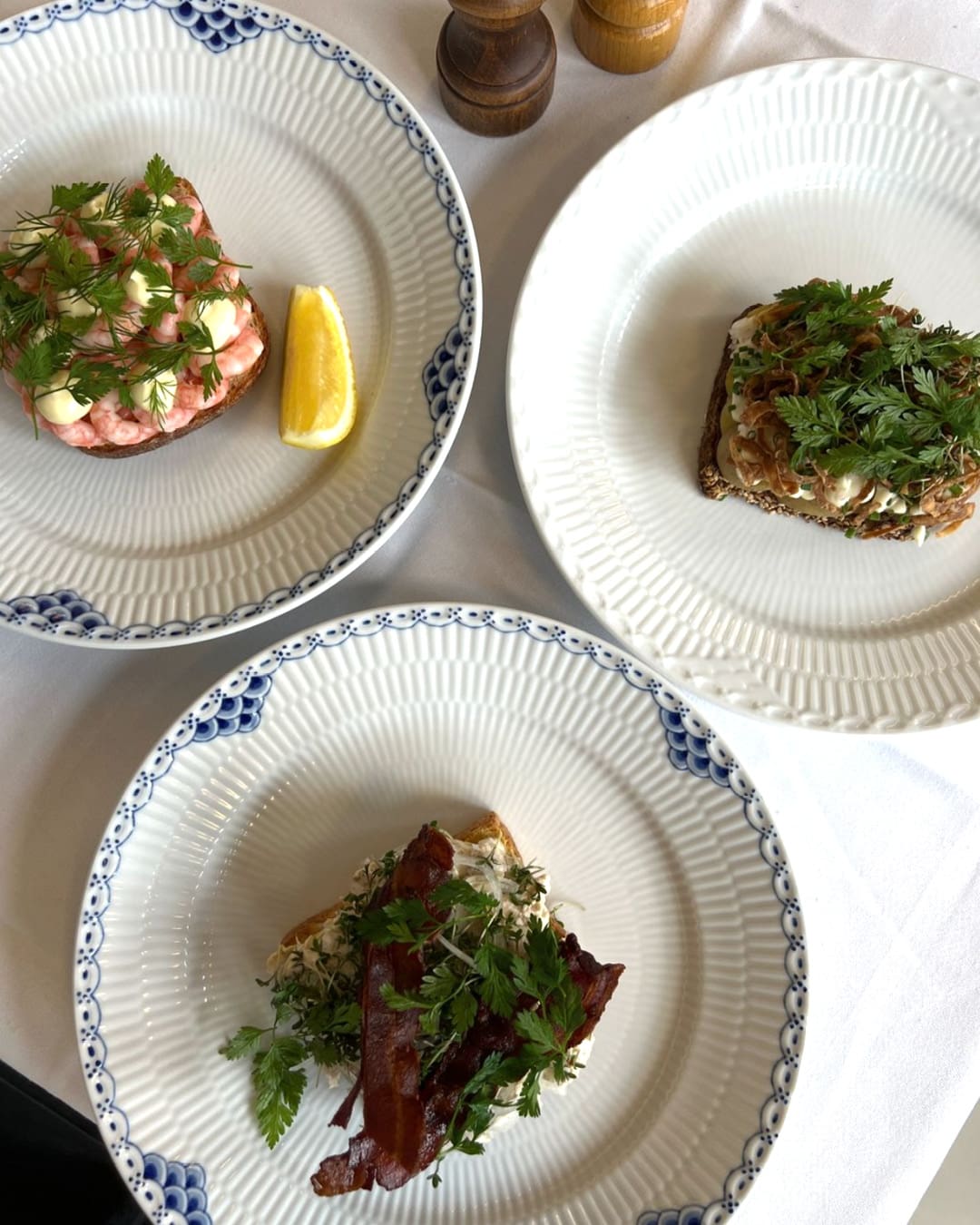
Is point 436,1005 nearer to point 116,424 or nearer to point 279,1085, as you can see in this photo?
point 279,1085

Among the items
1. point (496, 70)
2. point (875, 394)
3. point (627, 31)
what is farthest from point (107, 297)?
point (875, 394)

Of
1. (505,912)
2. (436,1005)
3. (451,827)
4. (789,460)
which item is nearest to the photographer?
(436,1005)

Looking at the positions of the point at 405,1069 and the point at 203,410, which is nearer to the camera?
the point at 405,1069

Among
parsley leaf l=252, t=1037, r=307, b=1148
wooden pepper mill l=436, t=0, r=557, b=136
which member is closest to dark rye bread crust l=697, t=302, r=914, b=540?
wooden pepper mill l=436, t=0, r=557, b=136

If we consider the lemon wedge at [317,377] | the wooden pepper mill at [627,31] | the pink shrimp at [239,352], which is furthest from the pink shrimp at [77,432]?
the wooden pepper mill at [627,31]

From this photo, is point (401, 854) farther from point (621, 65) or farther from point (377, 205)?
point (621, 65)

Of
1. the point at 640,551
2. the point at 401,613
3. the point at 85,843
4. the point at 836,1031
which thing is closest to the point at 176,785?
the point at 85,843
